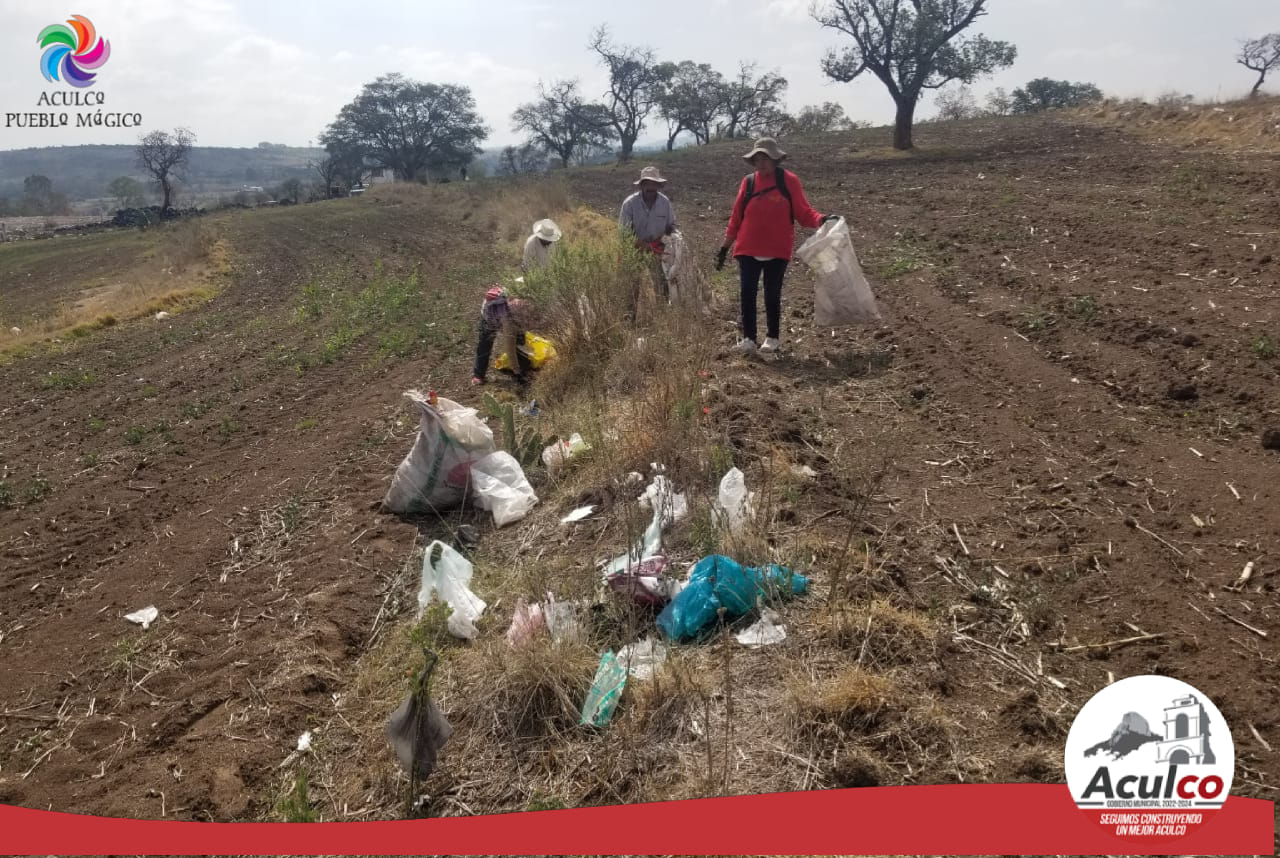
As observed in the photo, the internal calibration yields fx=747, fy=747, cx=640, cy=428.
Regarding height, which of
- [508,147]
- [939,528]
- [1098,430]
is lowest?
[939,528]

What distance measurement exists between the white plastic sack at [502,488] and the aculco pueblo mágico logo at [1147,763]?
2.92m

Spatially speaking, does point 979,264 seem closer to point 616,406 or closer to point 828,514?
point 616,406

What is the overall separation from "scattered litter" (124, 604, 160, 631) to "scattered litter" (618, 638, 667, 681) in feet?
8.02

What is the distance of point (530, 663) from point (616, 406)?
104 inches

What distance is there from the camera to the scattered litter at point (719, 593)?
9.50 feet

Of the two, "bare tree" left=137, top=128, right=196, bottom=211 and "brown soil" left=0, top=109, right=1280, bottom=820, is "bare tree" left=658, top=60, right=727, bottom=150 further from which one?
"brown soil" left=0, top=109, right=1280, bottom=820

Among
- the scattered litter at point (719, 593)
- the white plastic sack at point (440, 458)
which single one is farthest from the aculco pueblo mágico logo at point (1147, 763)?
the white plastic sack at point (440, 458)

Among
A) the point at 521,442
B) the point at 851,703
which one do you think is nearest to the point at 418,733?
the point at 851,703

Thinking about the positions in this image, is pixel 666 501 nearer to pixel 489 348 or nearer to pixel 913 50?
pixel 489 348

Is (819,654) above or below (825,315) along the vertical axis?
below

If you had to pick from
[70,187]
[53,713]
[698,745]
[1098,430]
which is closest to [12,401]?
[53,713]

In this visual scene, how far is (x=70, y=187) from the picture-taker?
96562 millimetres

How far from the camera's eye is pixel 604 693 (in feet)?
8.46

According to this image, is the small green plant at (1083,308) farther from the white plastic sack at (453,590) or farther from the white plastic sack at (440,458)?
the white plastic sack at (453,590)
